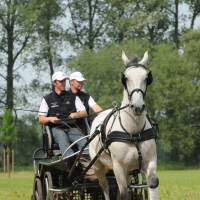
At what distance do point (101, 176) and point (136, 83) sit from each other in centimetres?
195

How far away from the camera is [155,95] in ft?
85.0

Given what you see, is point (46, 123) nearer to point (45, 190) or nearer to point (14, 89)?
point (45, 190)

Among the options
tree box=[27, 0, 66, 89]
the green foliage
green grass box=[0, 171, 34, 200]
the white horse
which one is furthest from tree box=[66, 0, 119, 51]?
the white horse

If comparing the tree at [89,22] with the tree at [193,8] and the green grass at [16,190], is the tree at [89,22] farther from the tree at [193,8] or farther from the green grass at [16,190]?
the green grass at [16,190]

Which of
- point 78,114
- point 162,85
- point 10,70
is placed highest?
point 10,70

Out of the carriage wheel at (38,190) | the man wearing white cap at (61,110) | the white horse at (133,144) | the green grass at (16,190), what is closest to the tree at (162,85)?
the green grass at (16,190)

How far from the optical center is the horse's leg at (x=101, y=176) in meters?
5.66

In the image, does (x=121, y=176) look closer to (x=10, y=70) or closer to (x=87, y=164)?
(x=87, y=164)

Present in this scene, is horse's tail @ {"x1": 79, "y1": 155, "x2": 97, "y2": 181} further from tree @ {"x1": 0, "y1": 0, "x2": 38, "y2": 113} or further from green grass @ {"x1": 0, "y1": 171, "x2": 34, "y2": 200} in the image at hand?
tree @ {"x1": 0, "y1": 0, "x2": 38, "y2": 113}

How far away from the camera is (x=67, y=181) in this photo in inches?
244

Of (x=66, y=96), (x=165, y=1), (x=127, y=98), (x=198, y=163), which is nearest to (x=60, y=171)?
(x=66, y=96)

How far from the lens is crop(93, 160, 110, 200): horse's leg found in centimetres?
566

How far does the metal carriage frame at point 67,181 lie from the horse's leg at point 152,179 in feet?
3.50

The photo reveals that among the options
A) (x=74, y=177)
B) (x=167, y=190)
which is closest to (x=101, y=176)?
(x=74, y=177)
